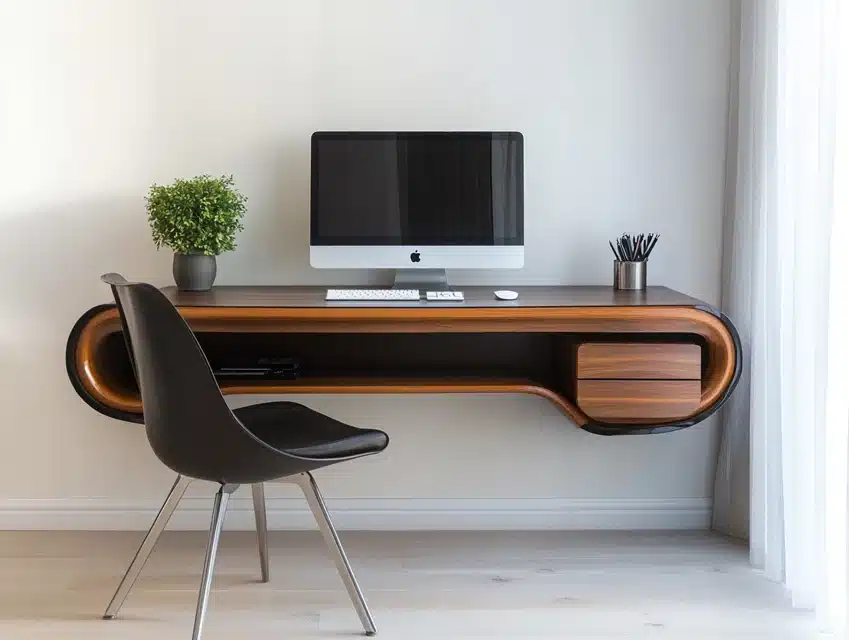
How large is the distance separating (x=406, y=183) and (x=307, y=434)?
3.00ft

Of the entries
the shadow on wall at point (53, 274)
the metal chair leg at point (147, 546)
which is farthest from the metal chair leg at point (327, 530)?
the shadow on wall at point (53, 274)

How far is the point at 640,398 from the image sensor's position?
2506 mm

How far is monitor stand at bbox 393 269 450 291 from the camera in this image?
9.22ft

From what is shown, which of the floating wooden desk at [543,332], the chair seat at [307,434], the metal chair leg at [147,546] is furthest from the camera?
the floating wooden desk at [543,332]

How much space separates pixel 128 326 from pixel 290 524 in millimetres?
1090

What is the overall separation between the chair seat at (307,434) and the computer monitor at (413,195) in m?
0.54

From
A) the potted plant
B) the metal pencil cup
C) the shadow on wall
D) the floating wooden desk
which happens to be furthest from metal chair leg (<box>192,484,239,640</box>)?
the metal pencil cup

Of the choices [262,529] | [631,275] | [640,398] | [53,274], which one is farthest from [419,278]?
[53,274]

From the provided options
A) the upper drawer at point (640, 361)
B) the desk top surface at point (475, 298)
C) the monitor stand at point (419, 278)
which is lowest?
the upper drawer at point (640, 361)

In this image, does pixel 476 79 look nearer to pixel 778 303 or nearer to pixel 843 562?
pixel 778 303

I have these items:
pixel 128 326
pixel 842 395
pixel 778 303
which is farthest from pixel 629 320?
pixel 128 326

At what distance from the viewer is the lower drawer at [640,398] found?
2.50 m

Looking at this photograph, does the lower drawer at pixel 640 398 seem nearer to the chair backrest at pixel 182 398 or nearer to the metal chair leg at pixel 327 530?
the metal chair leg at pixel 327 530

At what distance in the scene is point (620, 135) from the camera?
9.59ft
